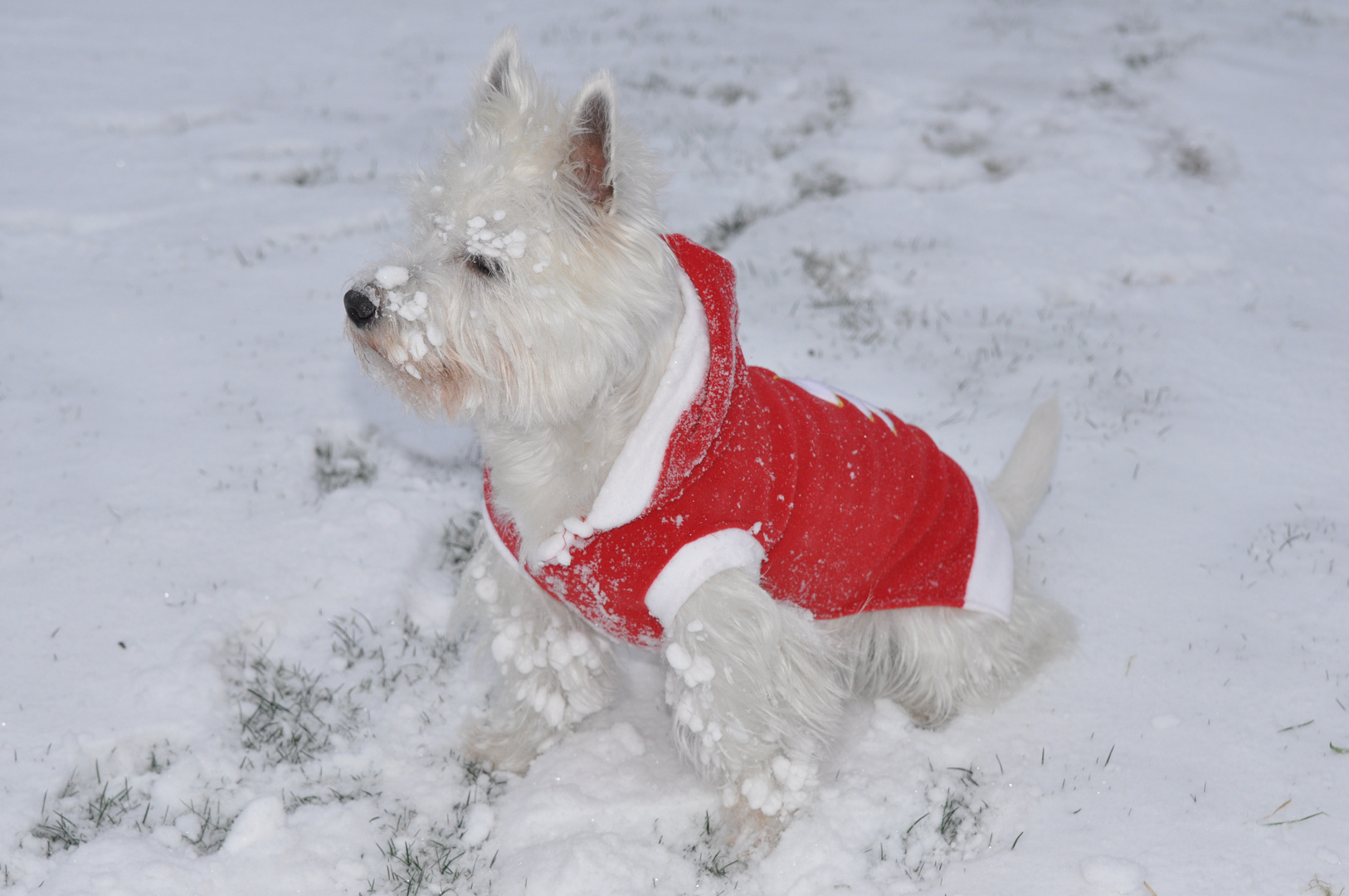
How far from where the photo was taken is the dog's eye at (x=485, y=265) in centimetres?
244

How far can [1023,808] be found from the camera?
2.94 m

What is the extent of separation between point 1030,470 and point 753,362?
1705mm

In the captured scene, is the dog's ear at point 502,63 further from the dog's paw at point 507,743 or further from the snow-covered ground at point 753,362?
the dog's paw at point 507,743

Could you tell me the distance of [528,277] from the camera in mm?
2422

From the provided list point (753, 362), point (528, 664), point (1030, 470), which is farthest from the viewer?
point (753, 362)

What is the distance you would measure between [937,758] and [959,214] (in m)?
3.96

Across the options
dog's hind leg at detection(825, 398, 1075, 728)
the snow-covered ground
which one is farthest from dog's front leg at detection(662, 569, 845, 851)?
dog's hind leg at detection(825, 398, 1075, 728)

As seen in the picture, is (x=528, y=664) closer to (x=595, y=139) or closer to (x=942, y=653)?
(x=942, y=653)

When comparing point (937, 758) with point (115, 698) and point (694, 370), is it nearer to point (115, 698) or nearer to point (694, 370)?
point (694, 370)

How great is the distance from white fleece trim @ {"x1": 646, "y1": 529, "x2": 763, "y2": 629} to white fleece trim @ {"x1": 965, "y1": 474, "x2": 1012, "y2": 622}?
0.89 m

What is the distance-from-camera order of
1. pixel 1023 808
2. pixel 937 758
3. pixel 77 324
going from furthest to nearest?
pixel 77 324, pixel 937 758, pixel 1023 808

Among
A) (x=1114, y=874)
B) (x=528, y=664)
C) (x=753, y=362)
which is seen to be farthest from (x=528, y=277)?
(x=753, y=362)

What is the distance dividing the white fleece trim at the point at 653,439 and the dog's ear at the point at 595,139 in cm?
38

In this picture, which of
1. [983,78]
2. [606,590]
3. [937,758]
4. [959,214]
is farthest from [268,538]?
[983,78]
